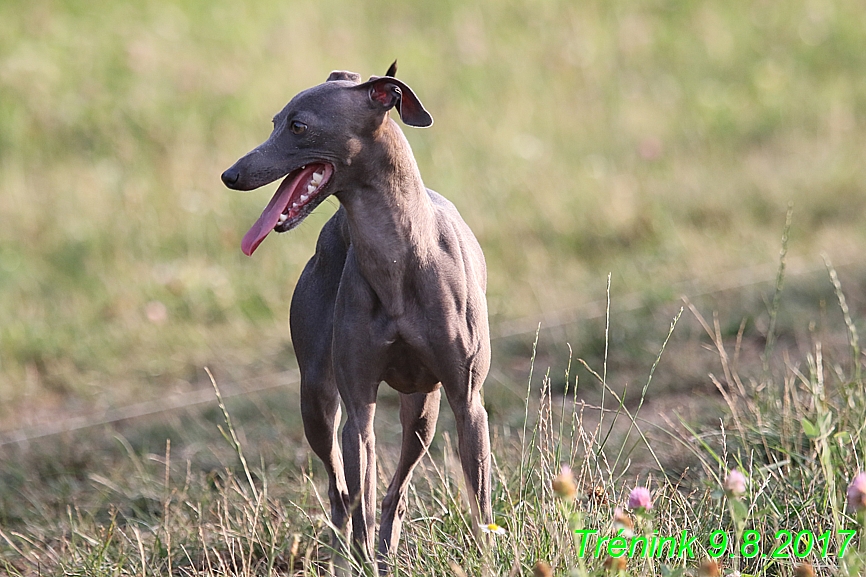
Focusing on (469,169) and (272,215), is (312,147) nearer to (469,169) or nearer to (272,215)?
(272,215)

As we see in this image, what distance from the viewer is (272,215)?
8.82ft

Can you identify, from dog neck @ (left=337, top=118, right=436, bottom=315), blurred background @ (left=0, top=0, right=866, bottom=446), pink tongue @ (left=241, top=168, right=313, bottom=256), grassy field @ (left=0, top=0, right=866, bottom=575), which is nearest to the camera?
pink tongue @ (left=241, top=168, right=313, bottom=256)

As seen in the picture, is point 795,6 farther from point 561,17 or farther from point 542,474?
point 542,474

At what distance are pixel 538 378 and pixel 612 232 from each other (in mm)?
2411

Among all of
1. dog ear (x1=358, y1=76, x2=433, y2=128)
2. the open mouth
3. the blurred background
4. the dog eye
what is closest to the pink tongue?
the open mouth

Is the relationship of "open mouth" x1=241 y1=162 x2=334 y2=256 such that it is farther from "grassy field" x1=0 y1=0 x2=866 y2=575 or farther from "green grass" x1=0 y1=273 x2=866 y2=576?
"grassy field" x1=0 y1=0 x2=866 y2=575

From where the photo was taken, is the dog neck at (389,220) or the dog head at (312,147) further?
the dog neck at (389,220)

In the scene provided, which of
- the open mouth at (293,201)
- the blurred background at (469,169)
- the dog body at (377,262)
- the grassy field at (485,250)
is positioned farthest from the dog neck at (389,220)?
the blurred background at (469,169)

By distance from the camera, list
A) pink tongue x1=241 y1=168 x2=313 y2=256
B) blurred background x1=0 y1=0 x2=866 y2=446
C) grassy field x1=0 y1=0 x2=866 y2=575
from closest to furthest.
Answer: pink tongue x1=241 y1=168 x2=313 y2=256 → grassy field x1=0 y1=0 x2=866 y2=575 → blurred background x1=0 y1=0 x2=866 y2=446

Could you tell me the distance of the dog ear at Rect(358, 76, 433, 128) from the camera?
8.95 ft

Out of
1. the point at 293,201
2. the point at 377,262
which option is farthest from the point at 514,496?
the point at 293,201

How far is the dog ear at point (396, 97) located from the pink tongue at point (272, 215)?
0.26 m

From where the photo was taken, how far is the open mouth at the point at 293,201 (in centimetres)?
268

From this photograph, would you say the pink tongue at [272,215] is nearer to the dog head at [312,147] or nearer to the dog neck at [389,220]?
the dog head at [312,147]
